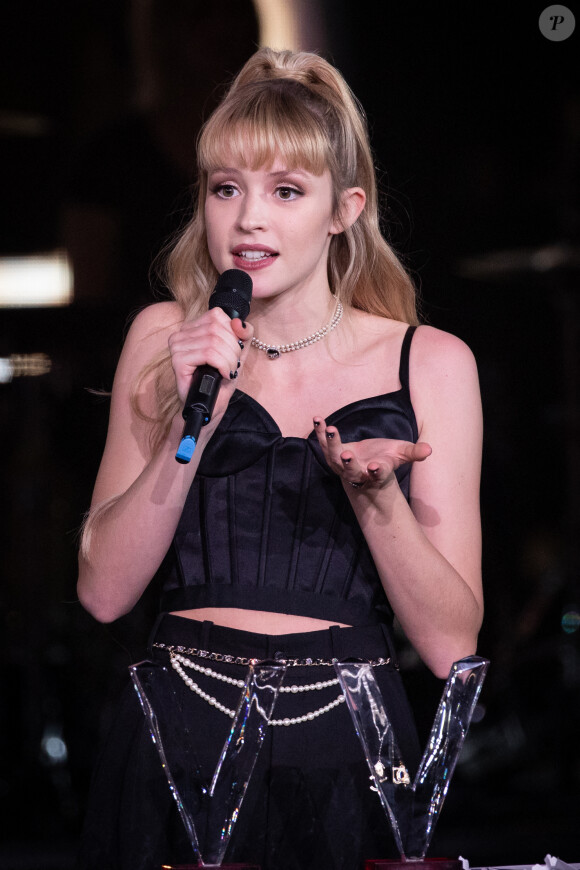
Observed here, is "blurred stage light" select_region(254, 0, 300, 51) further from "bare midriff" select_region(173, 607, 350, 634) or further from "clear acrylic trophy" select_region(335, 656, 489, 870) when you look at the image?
"clear acrylic trophy" select_region(335, 656, 489, 870)

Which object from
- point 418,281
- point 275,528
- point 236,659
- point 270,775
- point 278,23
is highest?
point 278,23

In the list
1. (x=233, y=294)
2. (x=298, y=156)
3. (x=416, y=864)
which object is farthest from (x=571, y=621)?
(x=416, y=864)

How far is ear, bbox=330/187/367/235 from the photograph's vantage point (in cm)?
165

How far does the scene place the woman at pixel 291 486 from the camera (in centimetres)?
137

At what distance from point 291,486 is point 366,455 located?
27cm

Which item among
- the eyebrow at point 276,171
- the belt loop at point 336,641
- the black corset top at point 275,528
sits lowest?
the belt loop at point 336,641

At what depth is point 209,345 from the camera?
120 centimetres

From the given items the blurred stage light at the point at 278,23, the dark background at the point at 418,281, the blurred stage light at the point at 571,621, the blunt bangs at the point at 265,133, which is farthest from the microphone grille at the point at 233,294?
the blurred stage light at the point at 571,621

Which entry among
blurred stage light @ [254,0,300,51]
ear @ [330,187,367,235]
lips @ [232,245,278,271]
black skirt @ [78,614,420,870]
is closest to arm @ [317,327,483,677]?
black skirt @ [78,614,420,870]

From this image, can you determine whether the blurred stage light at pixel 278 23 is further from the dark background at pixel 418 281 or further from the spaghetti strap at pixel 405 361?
the spaghetti strap at pixel 405 361

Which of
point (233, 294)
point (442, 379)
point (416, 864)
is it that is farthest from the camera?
point (442, 379)

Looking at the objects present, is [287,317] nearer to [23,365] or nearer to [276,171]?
[276,171]

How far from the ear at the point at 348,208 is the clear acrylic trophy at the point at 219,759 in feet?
2.90

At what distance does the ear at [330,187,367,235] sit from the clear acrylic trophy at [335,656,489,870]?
856 millimetres
